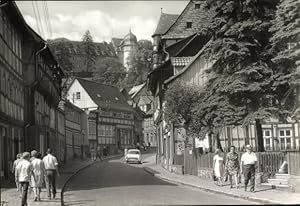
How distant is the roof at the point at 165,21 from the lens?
56531 mm

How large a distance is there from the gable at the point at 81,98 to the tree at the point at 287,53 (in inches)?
2404

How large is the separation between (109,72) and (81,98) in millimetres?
19737

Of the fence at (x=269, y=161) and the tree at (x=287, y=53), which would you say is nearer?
the fence at (x=269, y=161)

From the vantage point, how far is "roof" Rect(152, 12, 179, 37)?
56.5 m

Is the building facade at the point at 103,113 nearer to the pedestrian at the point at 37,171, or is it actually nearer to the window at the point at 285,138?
the window at the point at 285,138

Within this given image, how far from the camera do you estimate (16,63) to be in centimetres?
3272

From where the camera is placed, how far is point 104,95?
8875 cm

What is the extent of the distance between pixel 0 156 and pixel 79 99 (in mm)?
57445

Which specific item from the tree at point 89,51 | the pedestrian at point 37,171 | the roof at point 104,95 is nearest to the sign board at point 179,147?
the pedestrian at point 37,171

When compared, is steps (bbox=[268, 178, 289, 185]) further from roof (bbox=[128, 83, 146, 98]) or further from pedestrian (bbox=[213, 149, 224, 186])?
roof (bbox=[128, 83, 146, 98])

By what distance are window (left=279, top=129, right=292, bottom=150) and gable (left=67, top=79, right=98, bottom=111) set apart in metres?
50.0

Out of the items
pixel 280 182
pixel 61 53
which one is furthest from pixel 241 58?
pixel 61 53

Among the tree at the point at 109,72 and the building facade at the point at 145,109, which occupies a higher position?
the tree at the point at 109,72

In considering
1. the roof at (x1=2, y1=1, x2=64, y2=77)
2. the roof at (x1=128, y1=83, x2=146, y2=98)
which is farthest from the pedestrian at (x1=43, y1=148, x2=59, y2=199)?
the roof at (x1=128, y1=83, x2=146, y2=98)
